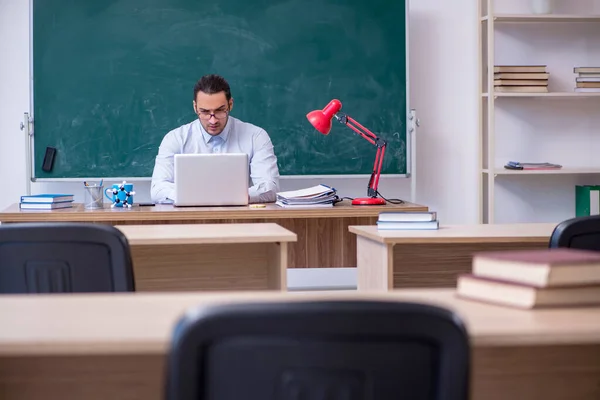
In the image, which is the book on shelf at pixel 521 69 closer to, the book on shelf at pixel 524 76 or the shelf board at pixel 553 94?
the book on shelf at pixel 524 76

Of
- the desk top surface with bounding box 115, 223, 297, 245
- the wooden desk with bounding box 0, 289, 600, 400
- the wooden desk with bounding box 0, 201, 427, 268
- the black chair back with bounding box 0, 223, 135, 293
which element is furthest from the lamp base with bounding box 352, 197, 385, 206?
the wooden desk with bounding box 0, 289, 600, 400

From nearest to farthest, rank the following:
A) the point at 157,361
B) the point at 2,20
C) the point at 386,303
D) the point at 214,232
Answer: the point at 386,303 < the point at 157,361 < the point at 214,232 < the point at 2,20

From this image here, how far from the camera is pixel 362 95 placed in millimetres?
5539

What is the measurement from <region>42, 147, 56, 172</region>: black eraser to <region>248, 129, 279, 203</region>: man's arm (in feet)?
4.33

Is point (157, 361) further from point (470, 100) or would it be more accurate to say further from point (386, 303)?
point (470, 100)

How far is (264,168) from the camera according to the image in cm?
488

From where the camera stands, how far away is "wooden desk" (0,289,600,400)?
1.21 m

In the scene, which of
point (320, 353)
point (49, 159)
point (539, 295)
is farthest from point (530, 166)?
point (320, 353)

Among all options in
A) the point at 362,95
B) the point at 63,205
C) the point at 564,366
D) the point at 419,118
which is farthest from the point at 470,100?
the point at 564,366

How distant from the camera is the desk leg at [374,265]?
9.32 ft

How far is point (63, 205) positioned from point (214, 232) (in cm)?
178

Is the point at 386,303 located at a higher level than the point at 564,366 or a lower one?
higher

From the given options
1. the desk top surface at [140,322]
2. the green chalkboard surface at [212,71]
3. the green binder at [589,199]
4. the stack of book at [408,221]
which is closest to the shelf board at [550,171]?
the green binder at [589,199]

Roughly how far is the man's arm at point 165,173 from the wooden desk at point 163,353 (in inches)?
122
